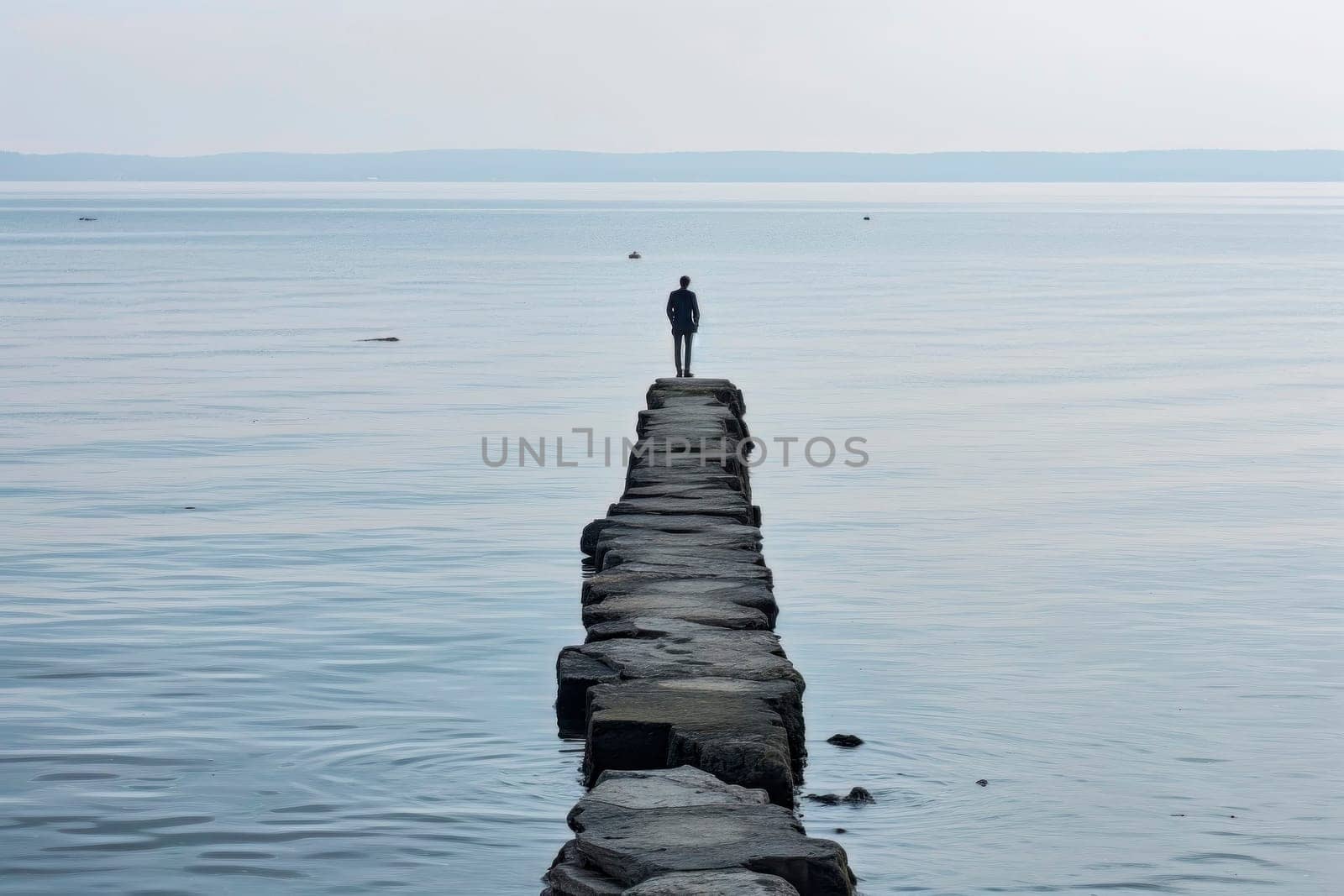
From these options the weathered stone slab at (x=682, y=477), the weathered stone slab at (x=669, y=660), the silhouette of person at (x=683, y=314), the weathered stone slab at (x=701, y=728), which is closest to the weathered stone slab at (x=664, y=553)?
the weathered stone slab at (x=669, y=660)

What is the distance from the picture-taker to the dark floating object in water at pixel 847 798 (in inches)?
328

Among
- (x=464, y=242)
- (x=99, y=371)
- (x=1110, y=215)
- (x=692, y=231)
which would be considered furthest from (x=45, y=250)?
(x=1110, y=215)

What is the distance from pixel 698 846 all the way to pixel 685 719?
4.61 ft

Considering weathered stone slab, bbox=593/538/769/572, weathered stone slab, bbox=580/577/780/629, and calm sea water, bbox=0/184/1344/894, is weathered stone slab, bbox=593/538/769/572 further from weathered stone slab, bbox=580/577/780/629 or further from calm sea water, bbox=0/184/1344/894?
calm sea water, bbox=0/184/1344/894

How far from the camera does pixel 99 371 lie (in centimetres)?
2878

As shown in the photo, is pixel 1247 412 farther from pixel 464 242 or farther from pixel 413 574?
pixel 464 242

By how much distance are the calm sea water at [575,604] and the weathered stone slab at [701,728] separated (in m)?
0.78

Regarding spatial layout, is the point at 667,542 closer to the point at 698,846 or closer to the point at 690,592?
the point at 690,592

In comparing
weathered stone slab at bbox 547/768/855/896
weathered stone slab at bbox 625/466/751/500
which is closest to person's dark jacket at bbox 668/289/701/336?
weathered stone slab at bbox 625/466/751/500

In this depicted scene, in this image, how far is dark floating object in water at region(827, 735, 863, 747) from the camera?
371 inches

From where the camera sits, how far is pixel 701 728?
7.04m

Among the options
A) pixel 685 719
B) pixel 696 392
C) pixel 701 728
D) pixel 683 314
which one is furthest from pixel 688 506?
pixel 683 314

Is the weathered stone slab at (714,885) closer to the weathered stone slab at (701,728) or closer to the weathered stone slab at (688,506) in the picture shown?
the weathered stone slab at (701,728)

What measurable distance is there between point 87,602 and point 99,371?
1729 cm
